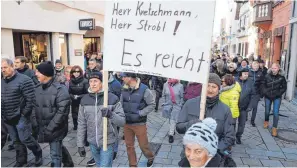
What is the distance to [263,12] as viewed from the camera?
16.7 m

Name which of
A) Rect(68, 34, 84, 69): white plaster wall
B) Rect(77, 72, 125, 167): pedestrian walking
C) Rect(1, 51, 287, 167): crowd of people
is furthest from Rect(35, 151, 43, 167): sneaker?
Rect(68, 34, 84, 69): white plaster wall

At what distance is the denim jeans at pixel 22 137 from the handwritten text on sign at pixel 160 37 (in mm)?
2260

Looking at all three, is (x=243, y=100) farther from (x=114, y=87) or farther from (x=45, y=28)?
(x=45, y=28)

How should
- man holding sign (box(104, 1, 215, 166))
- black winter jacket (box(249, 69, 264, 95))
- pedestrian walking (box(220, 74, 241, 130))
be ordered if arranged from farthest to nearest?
black winter jacket (box(249, 69, 264, 95)) → pedestrian walking (box(220, 74, 241, 130)) → man holding sign (box(104, 1, 215, 166))

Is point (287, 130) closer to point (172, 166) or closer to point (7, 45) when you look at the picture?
point (172, 166)

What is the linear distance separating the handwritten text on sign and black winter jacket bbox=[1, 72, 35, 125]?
78.1 inches

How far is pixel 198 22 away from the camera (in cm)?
271

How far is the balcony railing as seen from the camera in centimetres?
1614

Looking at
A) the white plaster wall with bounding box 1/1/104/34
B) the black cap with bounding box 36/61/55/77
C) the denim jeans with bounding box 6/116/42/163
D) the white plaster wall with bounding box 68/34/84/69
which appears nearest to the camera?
the black cap with bounding box 36/61/55/77

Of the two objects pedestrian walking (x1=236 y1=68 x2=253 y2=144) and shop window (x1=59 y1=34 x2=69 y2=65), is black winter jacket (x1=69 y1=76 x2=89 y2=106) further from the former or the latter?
shop window (x1=59 y1=34 x2=69 y2=65)

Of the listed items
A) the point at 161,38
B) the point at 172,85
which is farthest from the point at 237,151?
A: the point at 161,38

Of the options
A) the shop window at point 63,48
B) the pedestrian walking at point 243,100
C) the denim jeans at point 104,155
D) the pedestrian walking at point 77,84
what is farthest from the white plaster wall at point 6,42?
the pedestrian walking at point 243,100

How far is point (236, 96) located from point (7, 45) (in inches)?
281

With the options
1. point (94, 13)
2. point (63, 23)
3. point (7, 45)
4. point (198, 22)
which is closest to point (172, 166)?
point (198, 22)
